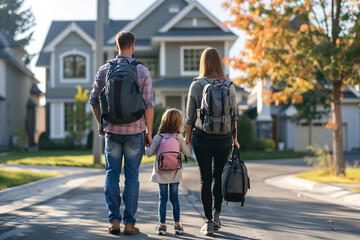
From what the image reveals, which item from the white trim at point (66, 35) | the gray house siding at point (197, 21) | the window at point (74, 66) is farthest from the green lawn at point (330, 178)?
the window at point (74, 66)

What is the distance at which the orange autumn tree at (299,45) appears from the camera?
11312mm

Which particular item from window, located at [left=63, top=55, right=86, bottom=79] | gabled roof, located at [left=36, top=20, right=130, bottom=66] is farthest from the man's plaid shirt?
gabled roof, located at [left=36, top=20, right=130, bottom=66]

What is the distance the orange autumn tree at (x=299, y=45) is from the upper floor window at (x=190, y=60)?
552 inches

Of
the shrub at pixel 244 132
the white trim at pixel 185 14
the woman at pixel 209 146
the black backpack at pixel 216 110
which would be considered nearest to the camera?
the black backpack at pixel 216 110

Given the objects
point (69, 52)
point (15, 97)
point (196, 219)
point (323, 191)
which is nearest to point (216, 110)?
point (196, 219)

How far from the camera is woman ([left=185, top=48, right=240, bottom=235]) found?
5.24m

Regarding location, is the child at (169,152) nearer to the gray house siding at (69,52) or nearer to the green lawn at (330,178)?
the green lawn at (330,178)

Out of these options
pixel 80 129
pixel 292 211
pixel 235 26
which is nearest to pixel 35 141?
pixel 80 129

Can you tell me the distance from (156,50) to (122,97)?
25.1 m

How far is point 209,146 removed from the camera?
5242mm

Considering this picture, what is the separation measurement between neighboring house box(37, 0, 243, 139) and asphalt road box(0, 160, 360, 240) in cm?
1808

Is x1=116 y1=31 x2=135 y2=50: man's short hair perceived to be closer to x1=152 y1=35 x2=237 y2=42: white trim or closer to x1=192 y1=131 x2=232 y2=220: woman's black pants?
x1=192 y1=131 x2=232 y2=220: woman's black pants

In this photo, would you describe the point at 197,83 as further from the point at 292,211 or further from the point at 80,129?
the point at 80,129

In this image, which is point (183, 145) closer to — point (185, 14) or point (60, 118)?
point (185, 14)
